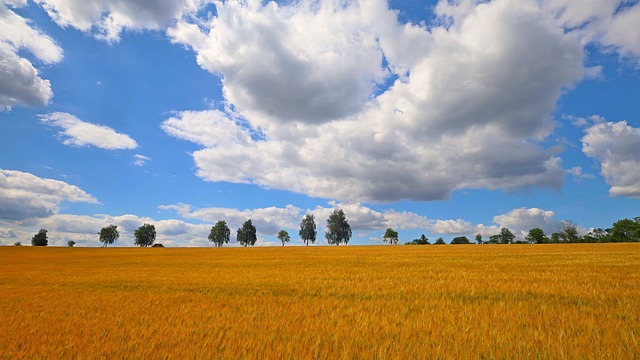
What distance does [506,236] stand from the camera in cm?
17162

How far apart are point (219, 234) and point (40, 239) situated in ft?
253

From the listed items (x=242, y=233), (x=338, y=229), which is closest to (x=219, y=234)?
(x=242, y=233)

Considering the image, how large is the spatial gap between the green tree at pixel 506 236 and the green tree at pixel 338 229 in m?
86.8

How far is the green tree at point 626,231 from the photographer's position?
381ft

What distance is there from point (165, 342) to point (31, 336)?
2.40 meters

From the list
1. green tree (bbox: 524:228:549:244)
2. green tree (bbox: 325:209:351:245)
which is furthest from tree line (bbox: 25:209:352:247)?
green tree (bbox: 524:228:549:244)

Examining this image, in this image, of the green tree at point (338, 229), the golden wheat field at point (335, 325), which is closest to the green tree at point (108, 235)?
the green tree at point (338, 229)

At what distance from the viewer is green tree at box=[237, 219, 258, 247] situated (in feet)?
498

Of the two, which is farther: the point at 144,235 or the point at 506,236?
the point at 506,236

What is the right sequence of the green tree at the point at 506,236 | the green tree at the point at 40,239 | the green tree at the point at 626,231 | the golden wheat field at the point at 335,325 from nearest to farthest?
the golden wheat field at the point at 335,325, the green tree at the point at 626,231, the green tree at the point at 40,239, the green tree at the point at 506,236

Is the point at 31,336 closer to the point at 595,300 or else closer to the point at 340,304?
the point at 340,304

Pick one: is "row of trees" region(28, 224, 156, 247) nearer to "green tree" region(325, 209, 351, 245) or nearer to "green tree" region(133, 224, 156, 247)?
"green tree" region(133, 224, 156, 247)

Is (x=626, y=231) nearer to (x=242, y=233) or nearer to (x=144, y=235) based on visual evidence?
(x=242, y=233)

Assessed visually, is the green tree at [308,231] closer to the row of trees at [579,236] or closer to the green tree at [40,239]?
the row of trees at [579,236]
